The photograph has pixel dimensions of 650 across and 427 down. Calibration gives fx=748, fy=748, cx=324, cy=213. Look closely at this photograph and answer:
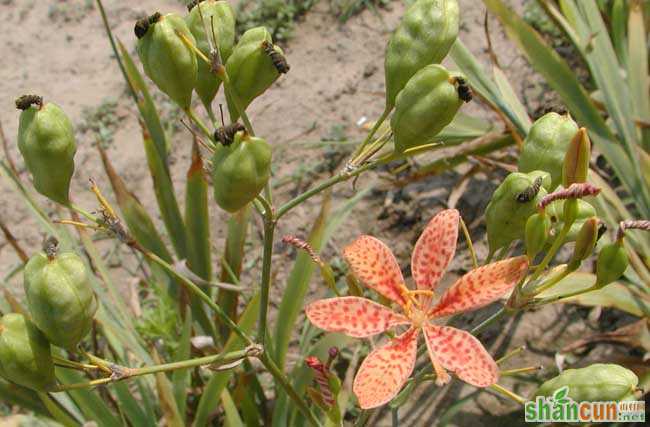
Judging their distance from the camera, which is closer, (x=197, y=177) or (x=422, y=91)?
(x=422, y=91)

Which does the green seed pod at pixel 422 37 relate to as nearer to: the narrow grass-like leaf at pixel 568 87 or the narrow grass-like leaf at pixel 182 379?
the narrow grass-like leaf at pixel 182 379

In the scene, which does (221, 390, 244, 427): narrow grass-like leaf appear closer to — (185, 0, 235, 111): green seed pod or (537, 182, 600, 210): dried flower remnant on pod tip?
(185, 0, 235, 111): green seed pod

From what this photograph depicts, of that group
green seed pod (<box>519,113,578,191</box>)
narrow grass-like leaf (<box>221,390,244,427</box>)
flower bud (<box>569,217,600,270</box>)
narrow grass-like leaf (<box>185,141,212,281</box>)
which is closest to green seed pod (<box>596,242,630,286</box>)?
flower bud (<box>569,217,600,270</box>)

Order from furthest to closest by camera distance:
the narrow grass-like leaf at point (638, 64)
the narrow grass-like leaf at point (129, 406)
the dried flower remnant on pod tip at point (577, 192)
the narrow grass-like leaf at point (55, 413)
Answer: the narrow grass-like leaf at point (638, 64)
the narrow grass-like leaf at point (129, 406)
the narrow grass-like leaf at point (55, 413)
the dried flower remnant on pod tip at point (577, 192)

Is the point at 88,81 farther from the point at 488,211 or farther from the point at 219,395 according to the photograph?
the point at 488,211

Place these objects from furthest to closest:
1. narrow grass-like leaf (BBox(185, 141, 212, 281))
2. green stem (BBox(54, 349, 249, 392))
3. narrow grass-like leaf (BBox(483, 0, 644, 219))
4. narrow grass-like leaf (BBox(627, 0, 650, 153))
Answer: narrow grass-like leaf (BBox(627, 0, 650, 153)) → narrow grass-like leaf (BBox(483, 0, 644, 219)) → narrow grass-like leaf (BBox(185, 141, 212, 281)) → green stem (BBox(54, 349, 249, 392))

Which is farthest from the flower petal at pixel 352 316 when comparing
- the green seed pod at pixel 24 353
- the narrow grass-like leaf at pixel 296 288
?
the narrow grass-like leaf at pixel 296 288

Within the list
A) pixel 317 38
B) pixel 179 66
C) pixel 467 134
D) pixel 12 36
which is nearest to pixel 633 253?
pixel 467 134
